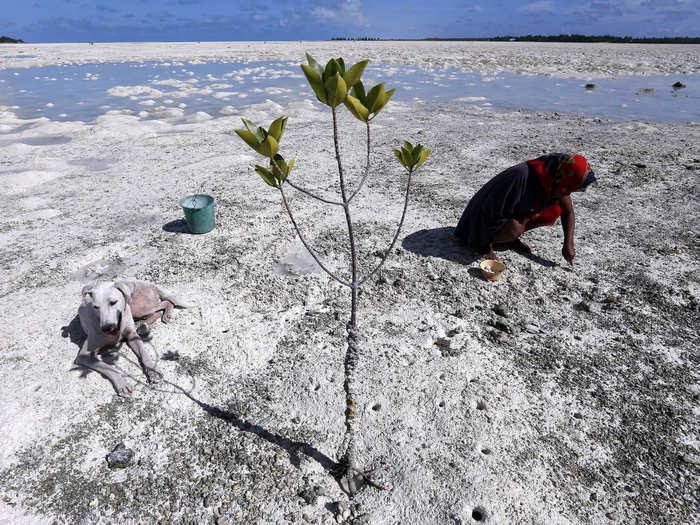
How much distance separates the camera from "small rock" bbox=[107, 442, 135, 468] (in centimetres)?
248

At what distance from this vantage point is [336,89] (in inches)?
62.9

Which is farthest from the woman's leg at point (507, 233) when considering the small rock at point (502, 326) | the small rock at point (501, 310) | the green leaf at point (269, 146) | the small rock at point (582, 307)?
the green leaf at point (269, 146)

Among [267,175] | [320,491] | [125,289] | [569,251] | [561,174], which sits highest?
[267,175]

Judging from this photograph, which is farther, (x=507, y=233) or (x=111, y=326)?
(x=507, y=233)

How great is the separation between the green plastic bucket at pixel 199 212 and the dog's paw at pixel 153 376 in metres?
2.35

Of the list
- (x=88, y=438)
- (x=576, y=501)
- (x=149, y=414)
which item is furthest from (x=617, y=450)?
(x=88, y=438)

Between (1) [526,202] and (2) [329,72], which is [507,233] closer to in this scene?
(1) [526,202]

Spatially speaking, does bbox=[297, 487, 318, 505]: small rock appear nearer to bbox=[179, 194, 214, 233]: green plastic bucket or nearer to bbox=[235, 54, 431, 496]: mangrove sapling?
bbox=[235, 54, 431, 496]: mangrove sapling

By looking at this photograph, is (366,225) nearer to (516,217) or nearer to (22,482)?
(516,217)

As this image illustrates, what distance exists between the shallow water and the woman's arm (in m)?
10.5

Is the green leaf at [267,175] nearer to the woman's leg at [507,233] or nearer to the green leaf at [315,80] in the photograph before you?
the green leaf at [315,80]

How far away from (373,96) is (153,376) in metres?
2.69

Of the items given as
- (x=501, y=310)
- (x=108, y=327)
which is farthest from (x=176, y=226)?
(x=501, y=310)

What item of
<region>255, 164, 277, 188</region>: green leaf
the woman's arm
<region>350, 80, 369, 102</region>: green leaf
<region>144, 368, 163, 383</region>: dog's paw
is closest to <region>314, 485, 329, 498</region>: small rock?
<region>144, 368, 163, 383</region>: dog's paw
